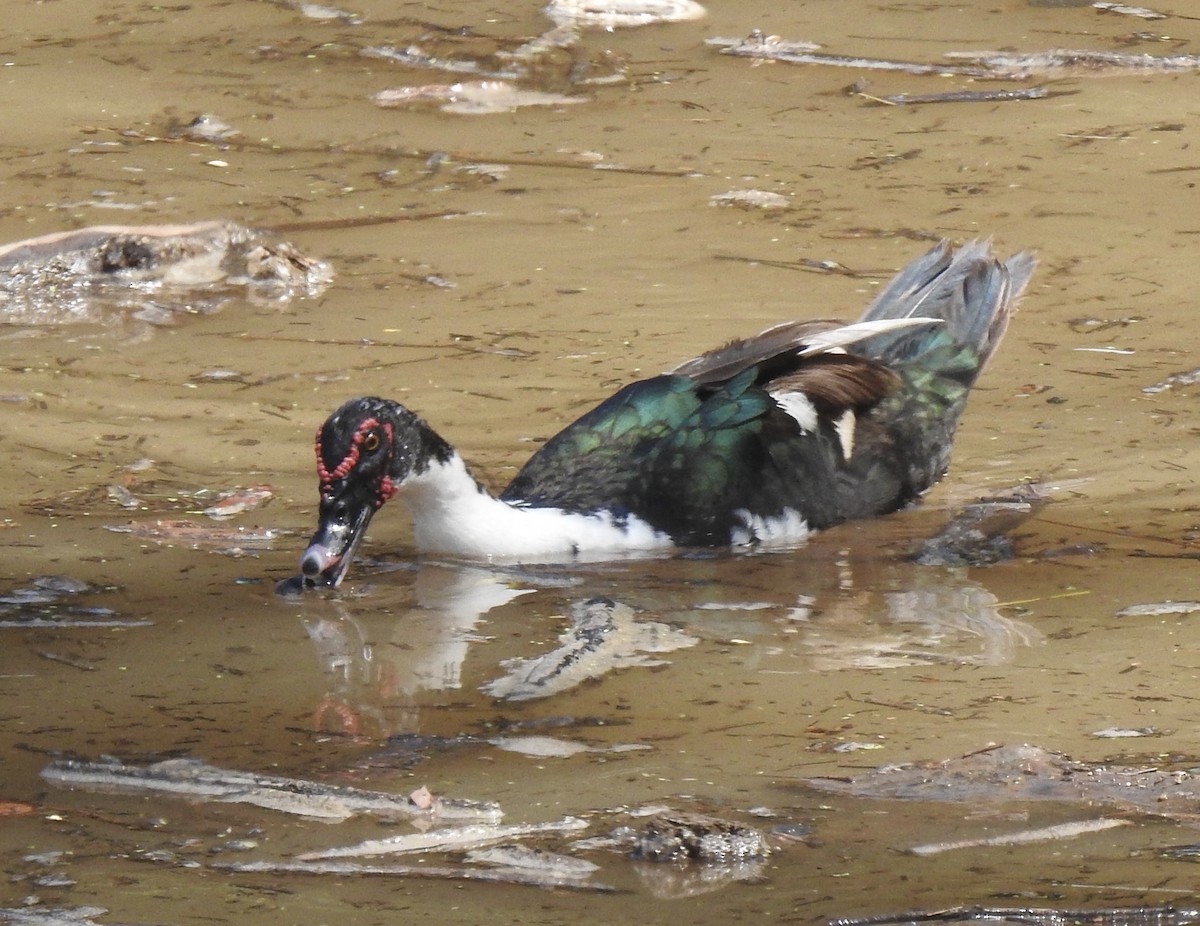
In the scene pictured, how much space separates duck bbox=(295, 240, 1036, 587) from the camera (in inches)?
204

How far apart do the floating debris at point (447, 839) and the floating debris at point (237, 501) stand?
2.24m

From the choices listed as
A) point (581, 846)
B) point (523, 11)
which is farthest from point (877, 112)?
point (581, 846)

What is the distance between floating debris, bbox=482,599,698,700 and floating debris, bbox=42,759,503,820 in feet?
2.24

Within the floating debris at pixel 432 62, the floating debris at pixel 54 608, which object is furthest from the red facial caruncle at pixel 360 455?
the floating debris at pixel 432 62

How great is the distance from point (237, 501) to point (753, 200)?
10.1 feet

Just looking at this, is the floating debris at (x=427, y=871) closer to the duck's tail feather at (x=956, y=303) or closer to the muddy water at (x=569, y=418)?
the muddy water at (x=569, y=418)

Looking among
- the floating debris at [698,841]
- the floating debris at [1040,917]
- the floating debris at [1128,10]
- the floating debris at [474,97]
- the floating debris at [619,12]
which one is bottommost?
the floating debris at [698,841]

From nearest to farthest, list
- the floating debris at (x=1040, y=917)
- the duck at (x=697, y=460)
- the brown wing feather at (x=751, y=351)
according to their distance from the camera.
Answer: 1. the floating debris at (x=1040, y=917)
2. the duck at (x=697, y=460)
3. the brown wing feather at (x=751, y=351)

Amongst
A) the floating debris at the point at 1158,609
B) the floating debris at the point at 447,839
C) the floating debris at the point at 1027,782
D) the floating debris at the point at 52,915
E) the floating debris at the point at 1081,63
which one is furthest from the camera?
the floating debris at the point at 1081,63

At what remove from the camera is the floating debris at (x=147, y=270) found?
7.23m

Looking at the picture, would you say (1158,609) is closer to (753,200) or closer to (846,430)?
(846,430)

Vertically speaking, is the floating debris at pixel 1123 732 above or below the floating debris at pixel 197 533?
above

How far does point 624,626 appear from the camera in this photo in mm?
4656

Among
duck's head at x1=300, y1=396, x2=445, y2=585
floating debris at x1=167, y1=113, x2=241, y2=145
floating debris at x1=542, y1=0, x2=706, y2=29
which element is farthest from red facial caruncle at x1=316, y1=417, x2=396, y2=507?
floating debris at x1=542, y1=0, x2=706, y2=29
